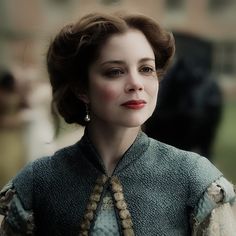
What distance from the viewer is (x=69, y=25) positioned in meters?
1.43

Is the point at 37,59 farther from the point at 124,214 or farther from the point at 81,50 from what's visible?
the point at 124,214

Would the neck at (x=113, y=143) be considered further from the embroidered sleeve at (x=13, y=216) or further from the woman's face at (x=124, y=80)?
the embroidered sleeve at (x=13, y=216)

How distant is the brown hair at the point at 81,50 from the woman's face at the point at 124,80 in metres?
0.03

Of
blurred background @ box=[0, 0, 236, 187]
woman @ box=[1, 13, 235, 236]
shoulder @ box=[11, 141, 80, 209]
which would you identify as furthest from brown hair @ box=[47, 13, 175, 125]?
blurred background @ box=[0, 0, 236, 187]

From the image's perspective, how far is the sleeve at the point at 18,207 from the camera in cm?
144

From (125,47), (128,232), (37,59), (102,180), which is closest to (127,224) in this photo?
(128,232)

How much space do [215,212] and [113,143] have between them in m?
0.30

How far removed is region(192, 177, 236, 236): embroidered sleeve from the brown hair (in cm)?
34

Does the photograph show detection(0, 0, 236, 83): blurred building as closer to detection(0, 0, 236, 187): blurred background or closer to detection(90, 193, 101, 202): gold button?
detection(0, 0, 236, 187): blurred background

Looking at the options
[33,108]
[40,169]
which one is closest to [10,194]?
[40,169]

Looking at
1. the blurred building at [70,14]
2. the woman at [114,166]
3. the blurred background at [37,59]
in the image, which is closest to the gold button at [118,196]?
the woman at [114,166]

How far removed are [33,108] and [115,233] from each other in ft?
7.16

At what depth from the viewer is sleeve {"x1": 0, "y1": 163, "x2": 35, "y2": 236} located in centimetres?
144

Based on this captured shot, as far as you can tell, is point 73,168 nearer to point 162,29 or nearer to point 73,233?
point 73,233
